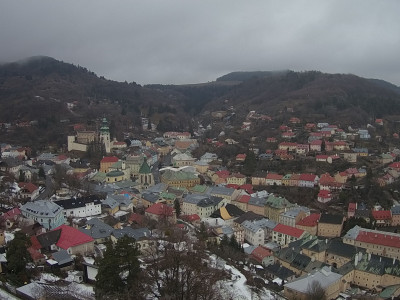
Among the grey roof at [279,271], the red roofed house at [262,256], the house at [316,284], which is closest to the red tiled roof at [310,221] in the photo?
the red roofed house at [262,256]

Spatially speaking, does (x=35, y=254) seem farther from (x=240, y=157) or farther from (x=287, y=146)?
(x=287, y=146)

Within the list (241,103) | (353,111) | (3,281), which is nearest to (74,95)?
(241,103)

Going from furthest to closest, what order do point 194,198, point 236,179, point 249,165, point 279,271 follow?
point 249,165, point 236,179, point 194,198, point 279,271

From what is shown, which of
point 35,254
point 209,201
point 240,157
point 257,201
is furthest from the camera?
point 240,157

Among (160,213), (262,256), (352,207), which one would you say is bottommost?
(262,256)

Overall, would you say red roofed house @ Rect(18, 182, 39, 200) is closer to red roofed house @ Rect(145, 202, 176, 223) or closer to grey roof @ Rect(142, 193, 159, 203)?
grey roof @ Rect(142, 193, 159, 203)

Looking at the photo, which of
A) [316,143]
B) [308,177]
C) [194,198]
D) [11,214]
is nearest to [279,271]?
[194,198]

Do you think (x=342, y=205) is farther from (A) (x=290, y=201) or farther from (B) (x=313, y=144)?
(B) (x=313, y=144)
